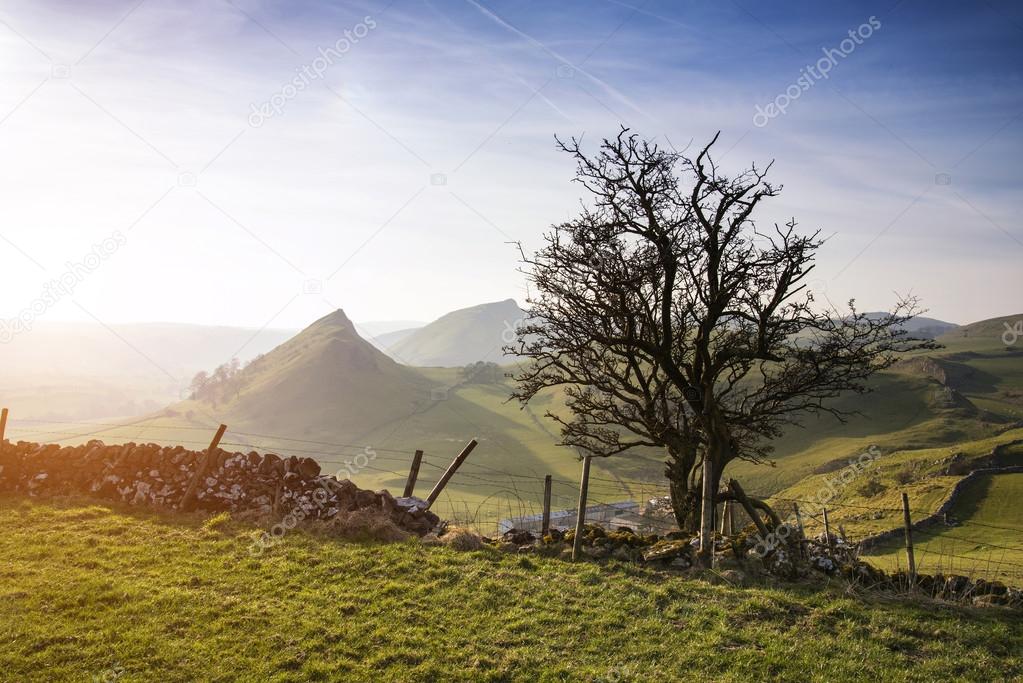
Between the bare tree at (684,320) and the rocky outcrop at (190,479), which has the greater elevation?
the bare tree at (684,320)

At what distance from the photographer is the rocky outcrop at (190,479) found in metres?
16.5

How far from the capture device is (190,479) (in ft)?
57.4

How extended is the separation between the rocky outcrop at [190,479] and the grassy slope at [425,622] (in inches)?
99.7

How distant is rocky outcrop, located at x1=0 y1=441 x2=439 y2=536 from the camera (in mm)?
16500

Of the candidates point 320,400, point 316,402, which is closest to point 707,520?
point 316,402

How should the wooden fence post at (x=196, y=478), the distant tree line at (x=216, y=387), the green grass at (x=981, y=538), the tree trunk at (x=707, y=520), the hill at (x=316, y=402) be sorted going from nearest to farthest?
the tree trunk at (x=707, y=520), the wooden fence post at (x=196, y=478), the green grass at (x=981, y=538), the hill at (x=316, y=402), the distant tree line at (x=216, y=387)

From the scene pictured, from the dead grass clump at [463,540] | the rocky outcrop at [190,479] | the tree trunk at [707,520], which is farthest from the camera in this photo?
the rocky outcrop at [190,479]

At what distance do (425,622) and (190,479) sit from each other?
10.2 metres

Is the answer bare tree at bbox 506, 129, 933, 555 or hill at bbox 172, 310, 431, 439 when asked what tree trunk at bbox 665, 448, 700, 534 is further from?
hill at bbox 172, 310, 431, 439

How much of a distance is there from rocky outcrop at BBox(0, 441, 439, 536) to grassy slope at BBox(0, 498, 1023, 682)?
2533 mm

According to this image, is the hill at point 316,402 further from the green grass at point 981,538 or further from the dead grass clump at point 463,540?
the dead grass clump at point 463,540

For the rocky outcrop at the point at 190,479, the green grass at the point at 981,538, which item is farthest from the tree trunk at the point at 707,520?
the green grass at the point at 981,538

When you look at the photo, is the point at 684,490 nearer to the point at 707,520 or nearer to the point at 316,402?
the point at 707,520

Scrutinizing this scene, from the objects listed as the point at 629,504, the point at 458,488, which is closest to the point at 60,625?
the point at 629,504
